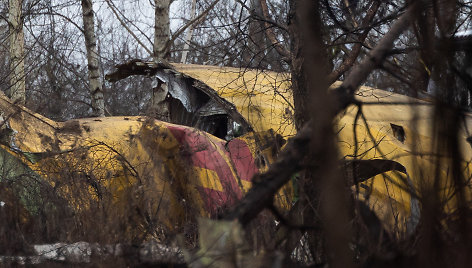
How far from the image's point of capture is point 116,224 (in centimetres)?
332

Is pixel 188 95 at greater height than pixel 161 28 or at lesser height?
lesser

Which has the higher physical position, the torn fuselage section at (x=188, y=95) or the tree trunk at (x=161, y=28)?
the tree trunk at (x=161, y=28)

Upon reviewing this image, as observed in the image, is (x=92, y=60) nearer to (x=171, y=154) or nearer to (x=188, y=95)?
(x=188, y=95)

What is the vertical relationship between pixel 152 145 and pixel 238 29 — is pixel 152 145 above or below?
below

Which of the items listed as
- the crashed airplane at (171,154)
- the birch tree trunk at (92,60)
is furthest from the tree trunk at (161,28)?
the crashed airplane at (171,154)

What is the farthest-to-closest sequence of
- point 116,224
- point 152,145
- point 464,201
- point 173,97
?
1. point 173,97
2. point 152,145
3. point 116,224
4. point 464,201

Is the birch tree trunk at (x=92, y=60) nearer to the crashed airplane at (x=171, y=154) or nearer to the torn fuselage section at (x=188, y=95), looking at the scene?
the torn fuselage section at (x=188, y=95)

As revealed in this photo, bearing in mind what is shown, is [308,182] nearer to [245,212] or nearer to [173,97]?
[245,212]

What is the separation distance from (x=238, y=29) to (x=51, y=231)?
85.2 inches

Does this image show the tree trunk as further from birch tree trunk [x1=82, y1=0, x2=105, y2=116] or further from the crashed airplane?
the crashed airplane

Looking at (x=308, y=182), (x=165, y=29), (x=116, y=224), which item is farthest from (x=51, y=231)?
(x=165, y=29)

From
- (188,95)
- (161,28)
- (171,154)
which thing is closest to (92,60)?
(161,28)

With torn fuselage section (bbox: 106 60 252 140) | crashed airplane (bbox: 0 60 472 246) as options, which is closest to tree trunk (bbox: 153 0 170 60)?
torn fuselage section (bbox: 106 60 252 140)

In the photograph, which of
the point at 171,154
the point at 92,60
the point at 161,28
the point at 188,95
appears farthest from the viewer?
the point at 92,60
